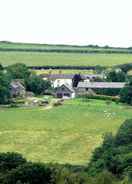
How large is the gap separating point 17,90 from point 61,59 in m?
43.0

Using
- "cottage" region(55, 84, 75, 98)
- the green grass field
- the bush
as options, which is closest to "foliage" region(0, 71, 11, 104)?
the green grass field

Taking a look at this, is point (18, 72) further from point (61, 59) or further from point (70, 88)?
point (61, 59)

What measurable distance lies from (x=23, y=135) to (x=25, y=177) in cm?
1275

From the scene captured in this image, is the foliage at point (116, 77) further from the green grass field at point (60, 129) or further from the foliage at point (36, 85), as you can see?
the green grass field at point (60, 129)

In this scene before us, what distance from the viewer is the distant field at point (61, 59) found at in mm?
89812

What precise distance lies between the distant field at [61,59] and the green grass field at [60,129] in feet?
146

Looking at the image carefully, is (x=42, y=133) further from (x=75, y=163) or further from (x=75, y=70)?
(x=75, y=70)

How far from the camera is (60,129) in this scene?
115ft

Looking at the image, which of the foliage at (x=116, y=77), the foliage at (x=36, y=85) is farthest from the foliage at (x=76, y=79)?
the foliage at (x=36, y=85)

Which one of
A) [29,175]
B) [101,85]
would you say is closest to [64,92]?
[101,85]

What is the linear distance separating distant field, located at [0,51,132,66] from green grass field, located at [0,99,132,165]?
146ft

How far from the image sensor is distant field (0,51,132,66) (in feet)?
295

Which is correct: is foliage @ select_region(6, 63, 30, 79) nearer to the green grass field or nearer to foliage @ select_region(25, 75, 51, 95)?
foliage @ select_region(25, 75, 51, 95)

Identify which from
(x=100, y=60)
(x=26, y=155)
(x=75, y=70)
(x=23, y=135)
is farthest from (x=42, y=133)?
(x=100, y=60)
